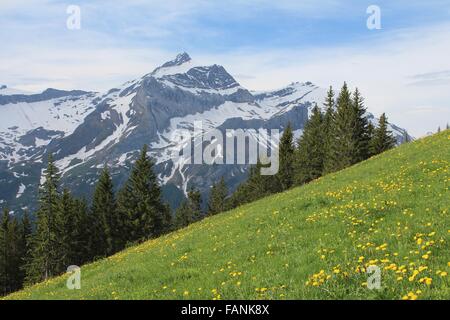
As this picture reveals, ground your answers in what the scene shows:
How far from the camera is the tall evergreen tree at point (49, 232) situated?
60781mm

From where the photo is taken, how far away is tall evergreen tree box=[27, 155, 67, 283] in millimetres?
60781

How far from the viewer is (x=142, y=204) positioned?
71.1 metres

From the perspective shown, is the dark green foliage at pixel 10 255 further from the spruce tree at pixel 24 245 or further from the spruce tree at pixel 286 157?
the spruce tree at pixel 286 157

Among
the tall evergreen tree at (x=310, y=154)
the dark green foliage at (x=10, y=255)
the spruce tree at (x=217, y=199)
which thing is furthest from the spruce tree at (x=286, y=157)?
the dark green foliage at (x=10, y=255)

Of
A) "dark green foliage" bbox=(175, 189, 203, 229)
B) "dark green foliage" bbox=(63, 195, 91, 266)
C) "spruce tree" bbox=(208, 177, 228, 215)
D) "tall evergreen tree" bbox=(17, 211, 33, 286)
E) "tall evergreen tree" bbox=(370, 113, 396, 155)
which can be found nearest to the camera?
"dark green foliage" bbox=(63, 195, 91, 266)

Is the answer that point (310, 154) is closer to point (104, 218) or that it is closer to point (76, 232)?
point (104, 218)

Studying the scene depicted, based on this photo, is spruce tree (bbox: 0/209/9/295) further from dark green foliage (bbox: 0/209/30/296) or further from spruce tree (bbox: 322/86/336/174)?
spruce tree (bbox: 322/86/336/174)

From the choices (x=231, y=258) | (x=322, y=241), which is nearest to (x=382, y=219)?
(x=322, y=241)

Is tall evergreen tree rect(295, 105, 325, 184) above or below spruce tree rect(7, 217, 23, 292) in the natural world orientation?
above

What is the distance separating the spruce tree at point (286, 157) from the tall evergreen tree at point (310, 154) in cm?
260

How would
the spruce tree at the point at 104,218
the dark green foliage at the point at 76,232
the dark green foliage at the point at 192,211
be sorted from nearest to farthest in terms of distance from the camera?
the dark green foliage at the point at 76,232 < the spruce tree at the point at 104,218 < the dark green foliage at the point at 192,211

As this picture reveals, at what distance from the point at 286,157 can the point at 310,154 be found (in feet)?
21.3

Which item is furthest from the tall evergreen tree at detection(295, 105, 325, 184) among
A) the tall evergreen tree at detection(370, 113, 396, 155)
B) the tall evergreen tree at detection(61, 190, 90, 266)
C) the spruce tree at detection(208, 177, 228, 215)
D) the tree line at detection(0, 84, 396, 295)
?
the tall evergreen tree at detection(61, 190, 90, 266)

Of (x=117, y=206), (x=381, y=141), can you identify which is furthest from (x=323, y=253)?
(x=381, y=141)
